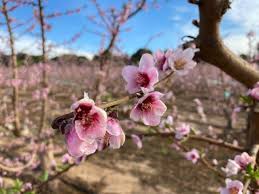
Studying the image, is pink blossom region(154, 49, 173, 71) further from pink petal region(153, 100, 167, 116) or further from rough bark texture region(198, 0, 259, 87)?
rough bark texture region(198, 0, 259, 87)

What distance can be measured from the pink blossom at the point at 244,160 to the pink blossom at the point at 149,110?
0.99 m

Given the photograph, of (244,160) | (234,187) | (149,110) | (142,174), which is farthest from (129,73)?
(142,174)

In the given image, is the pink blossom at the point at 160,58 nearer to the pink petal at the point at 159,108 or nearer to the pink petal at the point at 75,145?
the pink petal at the point at 159,108

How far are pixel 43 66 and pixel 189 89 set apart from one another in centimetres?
1526

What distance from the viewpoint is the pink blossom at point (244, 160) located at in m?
2.02

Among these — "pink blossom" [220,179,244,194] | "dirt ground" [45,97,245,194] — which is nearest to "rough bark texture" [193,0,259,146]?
"pink blossom" [220,179,244,194]

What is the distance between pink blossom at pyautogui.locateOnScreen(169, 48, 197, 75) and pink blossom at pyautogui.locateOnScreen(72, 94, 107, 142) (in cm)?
54

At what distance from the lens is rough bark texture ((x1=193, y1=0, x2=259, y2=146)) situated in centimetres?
187

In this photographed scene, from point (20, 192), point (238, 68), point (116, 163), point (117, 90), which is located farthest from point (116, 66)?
point (238, 68)

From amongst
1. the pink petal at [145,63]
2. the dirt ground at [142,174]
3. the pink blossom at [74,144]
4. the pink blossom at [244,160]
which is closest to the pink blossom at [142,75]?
the pink petal at [145,63]

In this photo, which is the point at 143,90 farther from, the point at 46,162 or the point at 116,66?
the point at 116,66

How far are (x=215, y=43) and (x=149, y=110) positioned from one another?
920 mm

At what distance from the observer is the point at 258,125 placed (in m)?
2.76

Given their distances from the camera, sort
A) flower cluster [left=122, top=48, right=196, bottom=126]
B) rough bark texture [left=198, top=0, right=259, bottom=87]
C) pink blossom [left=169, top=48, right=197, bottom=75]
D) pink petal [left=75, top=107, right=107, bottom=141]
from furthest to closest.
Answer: rough bark texture [left=198, top=0, right=259, bottom=87] < pink blossom [left=169, top=48, right=197, bottom=75] < flower cluster [left=122, top=48, right=196, bottom=126] < pink petal [left=75, top=107, right=107, bottom=141]
